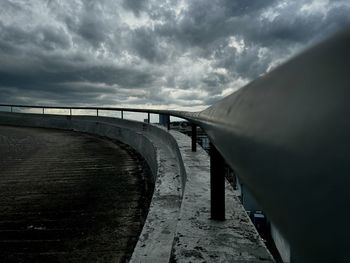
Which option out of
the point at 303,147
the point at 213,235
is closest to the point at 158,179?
the point at 213,235

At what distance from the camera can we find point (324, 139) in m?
0.38

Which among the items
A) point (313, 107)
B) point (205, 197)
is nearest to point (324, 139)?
point (313, 107)

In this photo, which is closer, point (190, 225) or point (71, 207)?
point (190, 225)

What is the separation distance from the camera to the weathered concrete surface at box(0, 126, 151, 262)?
326 centimetres

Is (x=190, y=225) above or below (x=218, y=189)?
below

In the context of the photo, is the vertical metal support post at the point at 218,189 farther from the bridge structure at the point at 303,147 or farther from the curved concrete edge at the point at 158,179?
the bridge structure at the point at 303,147

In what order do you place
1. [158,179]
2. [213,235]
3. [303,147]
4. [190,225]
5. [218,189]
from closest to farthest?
[303,147] → [213,235] → [190,225] → [218,189] → [158,179]

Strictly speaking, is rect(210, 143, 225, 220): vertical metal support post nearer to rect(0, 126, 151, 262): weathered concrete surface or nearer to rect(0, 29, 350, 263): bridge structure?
rect(0, 126, 151, 262): weathered concrete surface

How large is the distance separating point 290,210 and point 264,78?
318 mm

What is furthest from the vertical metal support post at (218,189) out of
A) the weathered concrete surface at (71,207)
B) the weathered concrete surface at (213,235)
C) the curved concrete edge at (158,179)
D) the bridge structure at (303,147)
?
the bridge structure at (303,147)

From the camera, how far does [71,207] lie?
4492 millimetres

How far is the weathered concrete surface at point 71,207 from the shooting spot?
3.26 meters

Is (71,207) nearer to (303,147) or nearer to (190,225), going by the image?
(190,225)

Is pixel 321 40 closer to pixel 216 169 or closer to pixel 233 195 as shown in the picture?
pixel 216 169
